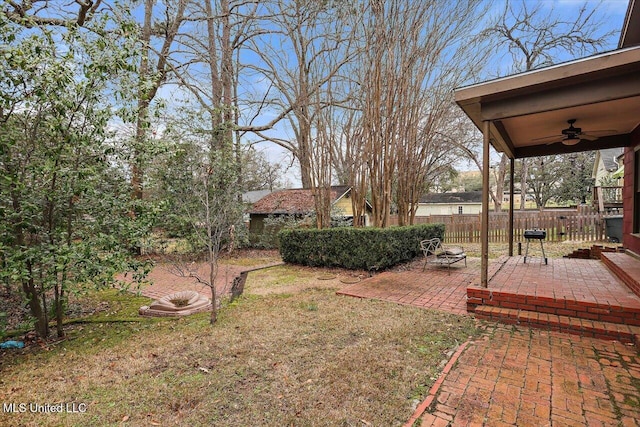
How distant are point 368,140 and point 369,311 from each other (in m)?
4.51

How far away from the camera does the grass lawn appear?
2.27 meters

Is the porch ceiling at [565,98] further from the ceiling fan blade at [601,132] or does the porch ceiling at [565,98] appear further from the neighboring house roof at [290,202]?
the neighboring house roof at [290,202]

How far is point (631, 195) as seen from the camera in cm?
586

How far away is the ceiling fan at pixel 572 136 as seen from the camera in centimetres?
489

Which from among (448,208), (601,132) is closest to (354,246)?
(601,132)

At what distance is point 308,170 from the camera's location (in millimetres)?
8641

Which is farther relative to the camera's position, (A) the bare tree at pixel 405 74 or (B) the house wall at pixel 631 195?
(A) the bare tree at pixel 405 74

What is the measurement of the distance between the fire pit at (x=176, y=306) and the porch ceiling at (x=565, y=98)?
5091 millimetres

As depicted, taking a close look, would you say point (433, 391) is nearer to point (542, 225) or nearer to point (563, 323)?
point (563, 323)

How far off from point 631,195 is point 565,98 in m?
3.95

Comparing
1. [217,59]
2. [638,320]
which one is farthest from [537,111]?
[217,59]

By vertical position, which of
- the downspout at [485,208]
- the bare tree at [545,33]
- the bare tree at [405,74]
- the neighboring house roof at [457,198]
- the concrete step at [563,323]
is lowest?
the concrete step at [563,323]

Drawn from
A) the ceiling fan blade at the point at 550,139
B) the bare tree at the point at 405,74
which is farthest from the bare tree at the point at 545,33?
the ceiling fan blade at the point at 550,139

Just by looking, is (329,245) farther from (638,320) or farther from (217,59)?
(217,59)
